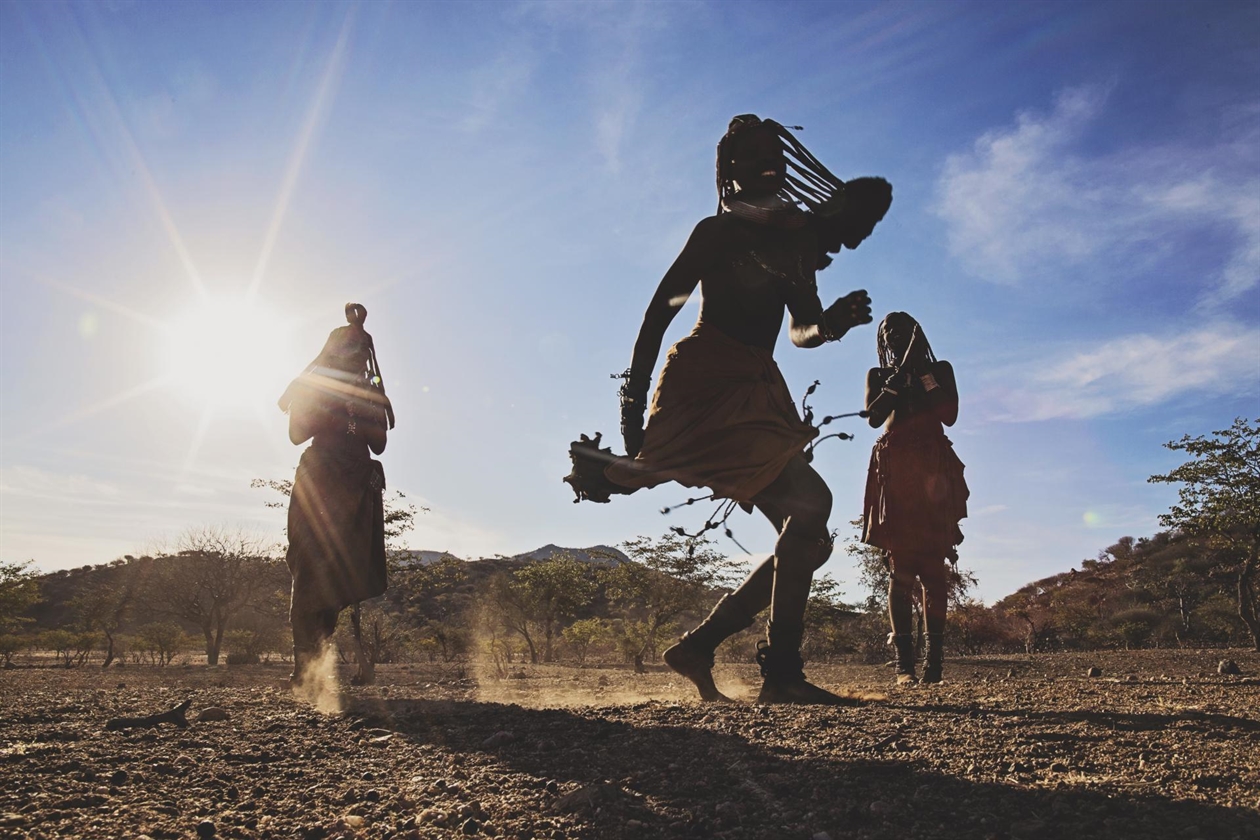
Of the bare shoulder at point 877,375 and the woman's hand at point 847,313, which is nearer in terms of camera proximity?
the woman's hand at point 847,313

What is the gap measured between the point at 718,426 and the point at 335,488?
3.56 m

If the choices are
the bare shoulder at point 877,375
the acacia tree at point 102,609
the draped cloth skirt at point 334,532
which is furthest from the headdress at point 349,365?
the acacia tree at point 102,609

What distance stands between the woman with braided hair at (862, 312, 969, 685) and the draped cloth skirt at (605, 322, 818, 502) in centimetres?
215

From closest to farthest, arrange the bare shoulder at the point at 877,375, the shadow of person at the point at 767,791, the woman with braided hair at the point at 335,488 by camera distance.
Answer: the shadow of person at the point at 767,791
the woman with braided hair at the point at 335,488
the bare shoulder at the point at 877,375

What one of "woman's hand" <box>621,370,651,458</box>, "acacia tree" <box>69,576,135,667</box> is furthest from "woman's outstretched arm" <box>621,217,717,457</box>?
"acacia tree" <box>69,576,135,667</box>

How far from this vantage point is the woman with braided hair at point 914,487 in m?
5.32

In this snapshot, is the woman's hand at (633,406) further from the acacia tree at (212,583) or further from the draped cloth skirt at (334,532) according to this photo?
the acacia tree at (212,583)

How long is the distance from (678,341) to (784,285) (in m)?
0.60

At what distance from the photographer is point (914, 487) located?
5.38 metres

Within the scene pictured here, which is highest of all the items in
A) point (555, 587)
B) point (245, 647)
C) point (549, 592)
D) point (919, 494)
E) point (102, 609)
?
point (919, 494)

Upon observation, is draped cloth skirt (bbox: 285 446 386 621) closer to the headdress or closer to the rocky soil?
the headdress

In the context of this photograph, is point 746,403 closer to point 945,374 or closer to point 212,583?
point 945,374

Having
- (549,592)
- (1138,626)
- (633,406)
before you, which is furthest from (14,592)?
(1138,626)

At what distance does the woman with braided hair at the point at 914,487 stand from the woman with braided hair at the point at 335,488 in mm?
3859
